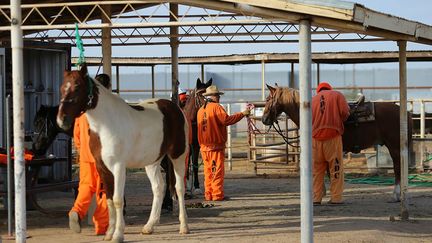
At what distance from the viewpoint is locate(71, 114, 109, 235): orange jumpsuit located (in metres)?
9.85

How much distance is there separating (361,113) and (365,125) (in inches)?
9.9

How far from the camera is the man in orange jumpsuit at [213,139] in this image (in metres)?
13.9

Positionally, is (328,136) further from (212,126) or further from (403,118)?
(212,126)

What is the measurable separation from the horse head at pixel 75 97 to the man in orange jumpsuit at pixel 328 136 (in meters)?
5.09

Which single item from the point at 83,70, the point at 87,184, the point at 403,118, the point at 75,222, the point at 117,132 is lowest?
the point at 75,222

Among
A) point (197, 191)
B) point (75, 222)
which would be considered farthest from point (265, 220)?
point (197, 191)

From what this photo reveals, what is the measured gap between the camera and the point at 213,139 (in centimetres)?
1396

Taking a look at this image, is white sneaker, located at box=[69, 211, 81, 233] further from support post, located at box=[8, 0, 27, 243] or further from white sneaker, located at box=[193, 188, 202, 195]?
white sneaker, located at box=[193, 188, 202, 195]

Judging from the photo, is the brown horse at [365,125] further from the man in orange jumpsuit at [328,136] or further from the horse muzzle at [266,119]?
the man in orange jumpsuit at [328,136]

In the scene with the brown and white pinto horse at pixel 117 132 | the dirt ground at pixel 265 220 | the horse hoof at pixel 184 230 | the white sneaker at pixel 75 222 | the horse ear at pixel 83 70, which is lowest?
the dirt ground at pixel 265 220

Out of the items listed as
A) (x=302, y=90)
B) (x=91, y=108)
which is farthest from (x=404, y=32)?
(x=91, y=108)

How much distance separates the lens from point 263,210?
1298cm

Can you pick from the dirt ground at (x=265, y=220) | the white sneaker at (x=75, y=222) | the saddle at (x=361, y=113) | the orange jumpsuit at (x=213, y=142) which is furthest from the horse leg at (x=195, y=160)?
the white sneaker at (x=75, y=222)

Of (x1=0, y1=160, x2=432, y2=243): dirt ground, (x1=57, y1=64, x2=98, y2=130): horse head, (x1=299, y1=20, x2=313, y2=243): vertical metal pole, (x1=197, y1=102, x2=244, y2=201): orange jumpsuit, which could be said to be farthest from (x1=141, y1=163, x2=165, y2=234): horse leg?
(x1=197, y1=102, x2=244, y2=201): orange jumpsuit
